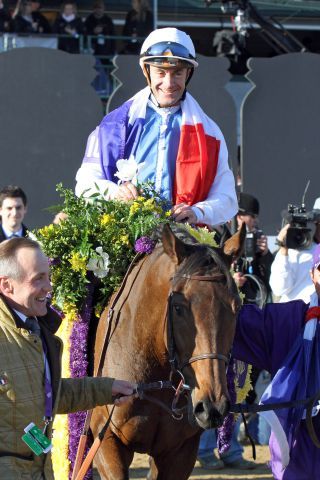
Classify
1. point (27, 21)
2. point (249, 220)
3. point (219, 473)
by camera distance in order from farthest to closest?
point (27, 21)
point (249, 220)
point (219, 473)

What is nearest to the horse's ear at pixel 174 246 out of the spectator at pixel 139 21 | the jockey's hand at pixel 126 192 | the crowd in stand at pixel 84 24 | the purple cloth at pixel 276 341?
the purple cloth at pixel 276 341

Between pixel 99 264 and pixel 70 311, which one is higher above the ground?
pixel 99 264

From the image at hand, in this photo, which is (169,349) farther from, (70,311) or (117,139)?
(117,139)

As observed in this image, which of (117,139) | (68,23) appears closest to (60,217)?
(117,139)

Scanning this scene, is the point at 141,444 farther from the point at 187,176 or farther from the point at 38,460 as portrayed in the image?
the point at 187,176

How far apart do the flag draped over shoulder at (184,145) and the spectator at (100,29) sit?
8.75 m

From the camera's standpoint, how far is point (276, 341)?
4.52 meters

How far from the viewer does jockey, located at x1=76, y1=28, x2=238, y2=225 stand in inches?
213

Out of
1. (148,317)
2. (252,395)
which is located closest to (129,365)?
(148,317)

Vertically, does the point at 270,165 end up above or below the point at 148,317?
above

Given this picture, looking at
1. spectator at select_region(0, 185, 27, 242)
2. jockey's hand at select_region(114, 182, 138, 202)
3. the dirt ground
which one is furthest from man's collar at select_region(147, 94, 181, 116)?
the dirt ground

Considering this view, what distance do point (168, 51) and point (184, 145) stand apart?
56 centimetres

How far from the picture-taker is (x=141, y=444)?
4.59 metres

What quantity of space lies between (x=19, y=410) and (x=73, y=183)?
7.56 m
